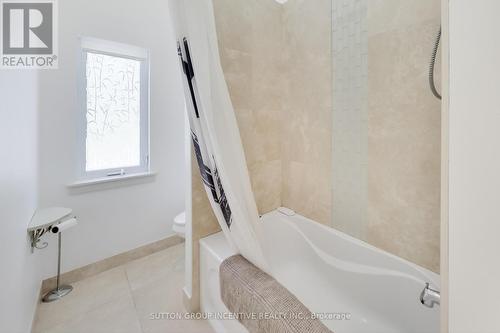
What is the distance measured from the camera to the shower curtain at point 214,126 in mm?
1037

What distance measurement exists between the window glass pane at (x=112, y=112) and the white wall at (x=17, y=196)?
1.27 feet

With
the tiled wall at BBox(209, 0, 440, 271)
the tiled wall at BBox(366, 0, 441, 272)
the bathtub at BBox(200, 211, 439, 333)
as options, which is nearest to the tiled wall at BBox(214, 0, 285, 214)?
the tiled wall at BBox(209, 0, 440, 271)

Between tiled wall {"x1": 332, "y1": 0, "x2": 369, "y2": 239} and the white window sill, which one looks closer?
tiled wall {"x1": 332, "y1": 0, "x2": 369, "y2": 239}

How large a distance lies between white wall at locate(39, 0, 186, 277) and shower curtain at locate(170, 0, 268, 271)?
3.97ft

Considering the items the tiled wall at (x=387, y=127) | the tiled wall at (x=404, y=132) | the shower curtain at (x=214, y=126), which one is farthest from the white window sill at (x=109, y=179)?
the tiled wall at (x=404, y=132)

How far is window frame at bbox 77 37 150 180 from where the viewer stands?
1774mm

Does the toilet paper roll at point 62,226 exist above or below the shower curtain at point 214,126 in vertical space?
below

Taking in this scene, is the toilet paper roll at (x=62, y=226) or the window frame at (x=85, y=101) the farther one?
the window frame at (x=85, y=101)
